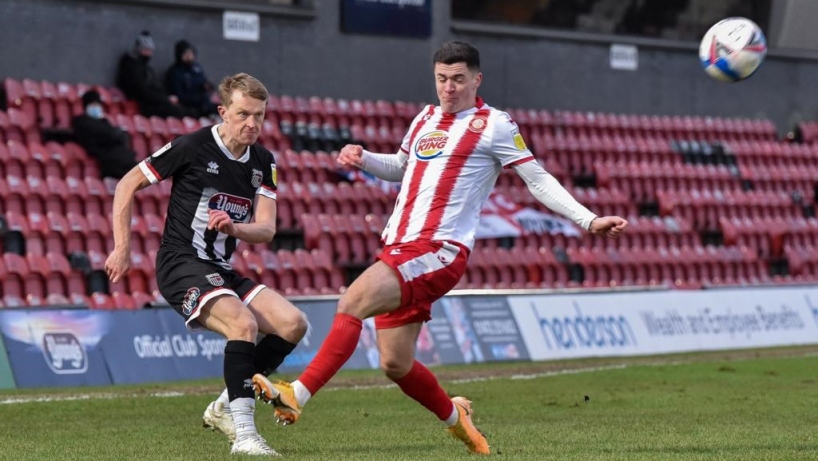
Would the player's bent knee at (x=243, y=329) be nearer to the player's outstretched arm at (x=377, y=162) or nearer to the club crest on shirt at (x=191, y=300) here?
the club crest on shirt at (x=191, y=300)

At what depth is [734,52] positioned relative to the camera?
1130 cm

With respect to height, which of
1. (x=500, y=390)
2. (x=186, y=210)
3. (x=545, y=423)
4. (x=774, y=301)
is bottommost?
(x=774, y=301)

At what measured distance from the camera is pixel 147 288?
58.1 ft

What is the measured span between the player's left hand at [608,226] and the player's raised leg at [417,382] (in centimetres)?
112

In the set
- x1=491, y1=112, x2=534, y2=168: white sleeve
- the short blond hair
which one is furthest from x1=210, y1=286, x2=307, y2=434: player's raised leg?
Result: x1=491, y1=112, x2=534, y2=168: white sleeve

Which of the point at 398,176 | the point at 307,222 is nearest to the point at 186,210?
the point at 398,176

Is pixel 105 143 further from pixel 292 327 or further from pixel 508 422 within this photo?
pixel 292 327

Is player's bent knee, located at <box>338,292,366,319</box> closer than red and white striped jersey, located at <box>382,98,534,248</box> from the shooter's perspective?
Yes

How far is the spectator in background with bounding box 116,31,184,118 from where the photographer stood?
64.5 ft

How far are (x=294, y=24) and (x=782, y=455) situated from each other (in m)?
16.1

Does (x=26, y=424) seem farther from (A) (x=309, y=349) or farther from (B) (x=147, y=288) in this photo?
(B) (x=147, y=288)

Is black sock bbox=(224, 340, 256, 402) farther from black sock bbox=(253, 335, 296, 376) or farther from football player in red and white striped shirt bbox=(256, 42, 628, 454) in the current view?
football player in red and white striped shirt bbox=(256, 42, 628, 454)

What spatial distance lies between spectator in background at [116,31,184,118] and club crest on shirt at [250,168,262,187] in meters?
11.6

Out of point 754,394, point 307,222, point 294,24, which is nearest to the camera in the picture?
point 754,394
